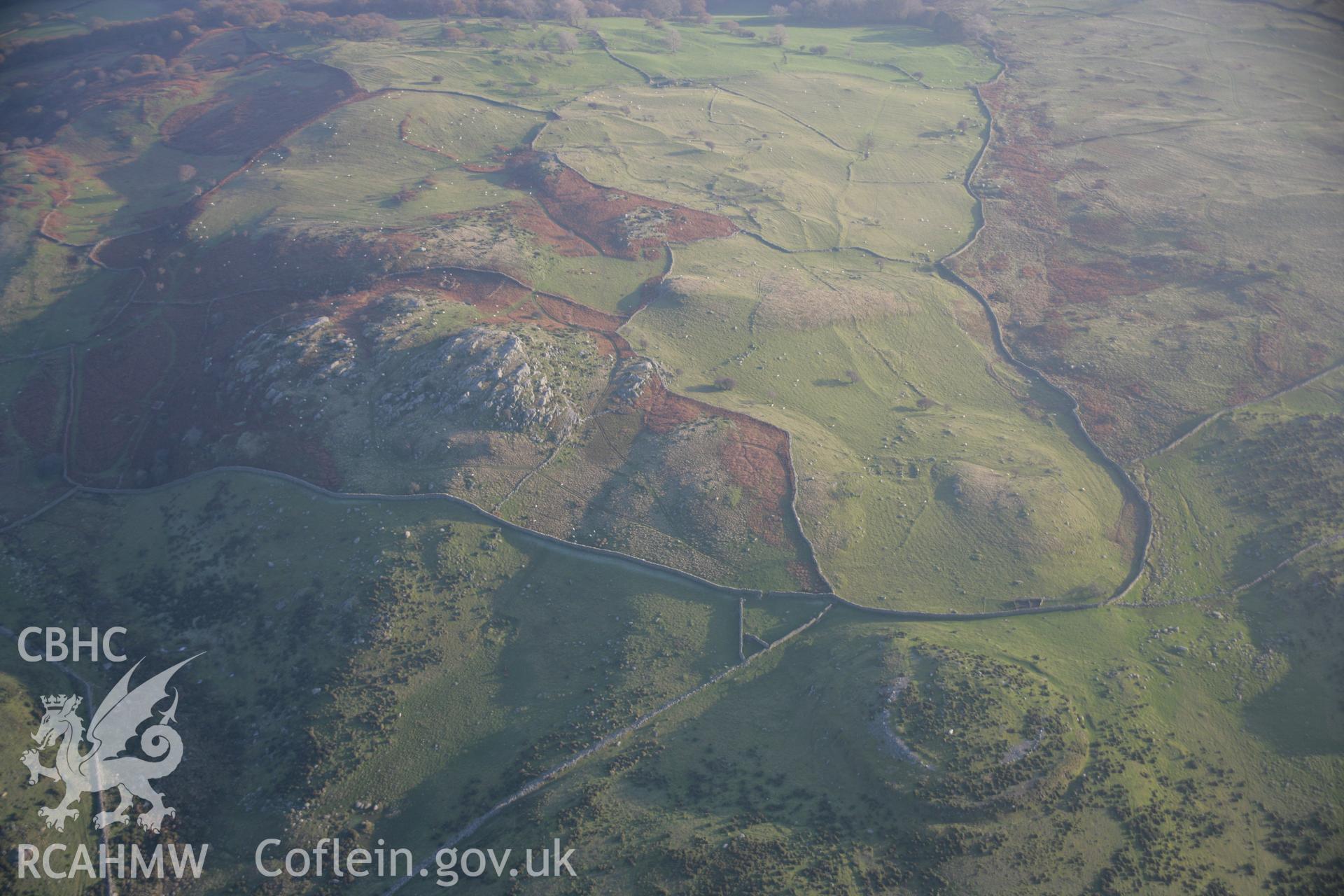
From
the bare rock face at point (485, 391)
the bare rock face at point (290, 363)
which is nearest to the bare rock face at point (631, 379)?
the bare rock face at point (485, 391)

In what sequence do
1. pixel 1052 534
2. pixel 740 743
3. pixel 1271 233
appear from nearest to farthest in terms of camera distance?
pixel 740 743, pixel 1052 534, pixel 1271 233

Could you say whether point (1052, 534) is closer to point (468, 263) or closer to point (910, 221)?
point (910, 221)

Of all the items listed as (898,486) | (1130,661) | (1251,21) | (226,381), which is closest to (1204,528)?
(1130,661)

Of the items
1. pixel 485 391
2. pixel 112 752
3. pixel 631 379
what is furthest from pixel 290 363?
pixel 112 752

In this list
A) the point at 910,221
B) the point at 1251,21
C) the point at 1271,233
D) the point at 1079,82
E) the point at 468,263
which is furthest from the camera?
the point at 1251,21

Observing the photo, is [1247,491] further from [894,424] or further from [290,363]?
[290,363]

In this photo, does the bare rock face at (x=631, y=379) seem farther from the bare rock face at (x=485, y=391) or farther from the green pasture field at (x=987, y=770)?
the green pasture field at (x=987, y=770)
